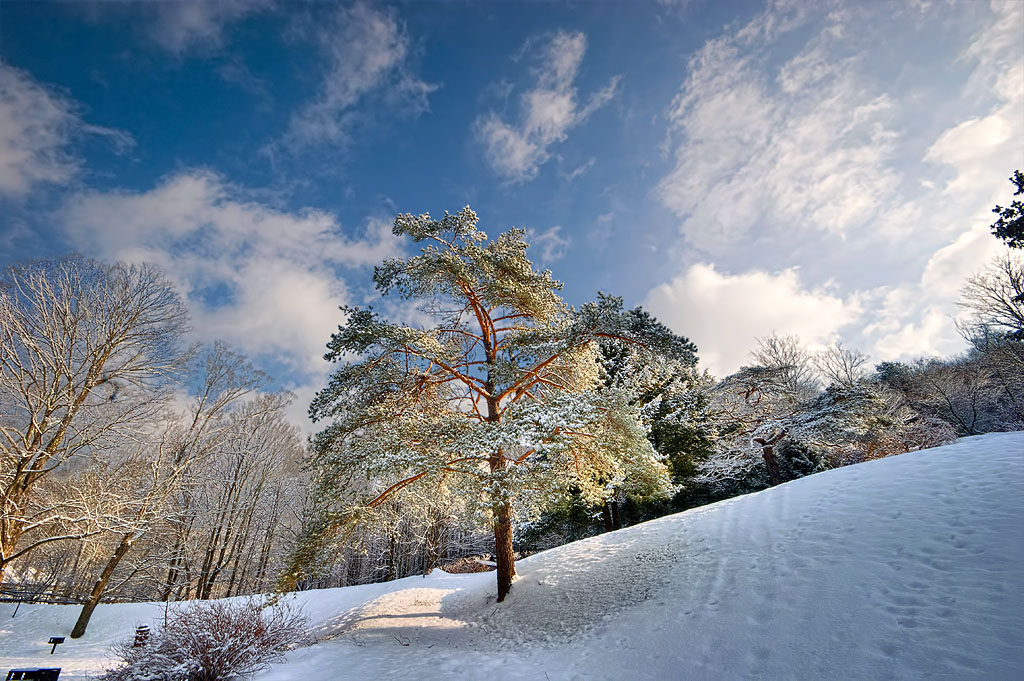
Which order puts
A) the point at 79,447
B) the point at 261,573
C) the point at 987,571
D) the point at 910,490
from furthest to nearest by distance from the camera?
the point at 261,573
the point at 79,447
the point at 910,490
the point at 987,571

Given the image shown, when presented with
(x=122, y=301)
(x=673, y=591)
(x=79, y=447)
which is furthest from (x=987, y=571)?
(x=122, y=301)

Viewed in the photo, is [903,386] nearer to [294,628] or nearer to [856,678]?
[856,678]

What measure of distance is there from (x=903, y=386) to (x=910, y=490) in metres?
21.9

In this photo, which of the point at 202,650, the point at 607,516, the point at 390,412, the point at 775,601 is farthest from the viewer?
the point at 607,516

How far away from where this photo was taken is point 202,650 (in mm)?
5621

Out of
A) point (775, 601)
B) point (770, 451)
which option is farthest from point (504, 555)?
point (770, 451)

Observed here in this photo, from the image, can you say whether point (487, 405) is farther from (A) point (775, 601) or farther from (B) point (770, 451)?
(B) point (770, 451)

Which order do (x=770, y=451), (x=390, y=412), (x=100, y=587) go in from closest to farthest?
(x=390, y=412) → (x=100, y=587) → (x=770, y=451)

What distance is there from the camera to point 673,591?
6059 mm

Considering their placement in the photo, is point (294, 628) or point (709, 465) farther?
point (709, 465)

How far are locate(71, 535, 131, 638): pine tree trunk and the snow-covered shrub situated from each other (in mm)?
8569

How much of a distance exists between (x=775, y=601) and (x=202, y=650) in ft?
25.6

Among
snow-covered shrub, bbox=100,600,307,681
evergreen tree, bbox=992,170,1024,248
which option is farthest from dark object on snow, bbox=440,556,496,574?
evergreen tree, bbox=992,170,1024,248

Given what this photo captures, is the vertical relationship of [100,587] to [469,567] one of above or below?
above
